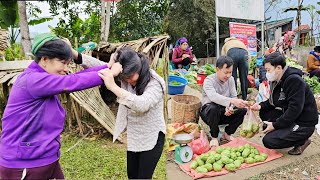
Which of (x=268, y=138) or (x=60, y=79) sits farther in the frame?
(x=268, y=138)

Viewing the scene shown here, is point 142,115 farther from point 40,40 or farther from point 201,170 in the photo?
point 201,170

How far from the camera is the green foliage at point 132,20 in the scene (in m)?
9.59

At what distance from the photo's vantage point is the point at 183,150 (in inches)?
139

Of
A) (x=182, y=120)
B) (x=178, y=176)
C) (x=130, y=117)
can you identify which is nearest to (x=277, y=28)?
(x=182, y=120)

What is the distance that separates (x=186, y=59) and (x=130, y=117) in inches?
251

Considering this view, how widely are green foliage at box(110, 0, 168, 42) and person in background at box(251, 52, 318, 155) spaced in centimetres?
670

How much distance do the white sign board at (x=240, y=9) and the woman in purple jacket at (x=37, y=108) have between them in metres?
6.25

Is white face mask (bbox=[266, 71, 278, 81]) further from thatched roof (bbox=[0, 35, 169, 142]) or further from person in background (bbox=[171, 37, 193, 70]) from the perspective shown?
person in background (bbox=[171, 37, 193, 70])

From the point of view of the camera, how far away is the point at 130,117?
7.19 feet

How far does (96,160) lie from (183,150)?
1064 mm

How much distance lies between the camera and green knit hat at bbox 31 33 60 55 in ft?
5.30

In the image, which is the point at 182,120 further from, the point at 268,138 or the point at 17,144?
the point at 17,144

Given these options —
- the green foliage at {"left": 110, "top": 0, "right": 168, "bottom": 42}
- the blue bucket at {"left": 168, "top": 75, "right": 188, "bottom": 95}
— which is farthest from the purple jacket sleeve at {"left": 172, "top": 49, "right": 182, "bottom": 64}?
the green foliage at {"left": 110, "top": 0, "right": 168, "bottom": 42}

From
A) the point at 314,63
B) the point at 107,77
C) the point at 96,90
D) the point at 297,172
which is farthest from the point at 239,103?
the point at 314,63
